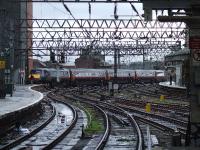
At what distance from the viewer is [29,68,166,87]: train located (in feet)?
265

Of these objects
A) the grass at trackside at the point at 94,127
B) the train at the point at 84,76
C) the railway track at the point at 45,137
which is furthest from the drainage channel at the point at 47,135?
the train at the point at 84,76

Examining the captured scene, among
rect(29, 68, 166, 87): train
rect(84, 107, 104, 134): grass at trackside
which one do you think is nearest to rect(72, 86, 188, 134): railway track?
rect(84, 107, 104, 134): grass at trackside

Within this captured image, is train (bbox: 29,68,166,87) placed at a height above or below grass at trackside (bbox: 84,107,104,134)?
above

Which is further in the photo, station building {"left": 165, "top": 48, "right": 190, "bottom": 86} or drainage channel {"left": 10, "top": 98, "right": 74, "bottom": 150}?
drainage channel {"left": 10, "top": 98, "right": 74, "bottom": 150}

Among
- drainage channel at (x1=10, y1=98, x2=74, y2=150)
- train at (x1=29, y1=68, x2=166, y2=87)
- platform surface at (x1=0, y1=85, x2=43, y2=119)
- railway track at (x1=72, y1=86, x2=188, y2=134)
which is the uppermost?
train at (x1=29, y1=68, x2=166, y2=87)

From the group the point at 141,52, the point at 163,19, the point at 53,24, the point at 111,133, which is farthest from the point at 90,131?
the point at 141,52

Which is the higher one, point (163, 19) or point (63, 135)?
point (163, 19)

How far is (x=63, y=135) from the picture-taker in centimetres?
2039

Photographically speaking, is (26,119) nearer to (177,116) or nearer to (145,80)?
(177,116)

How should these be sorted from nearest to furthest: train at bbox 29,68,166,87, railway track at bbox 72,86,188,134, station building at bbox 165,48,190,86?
station building at bbox 165,48,190,86 < railway track at bbox 72,86,188,134 < train at bbox 29,68,166,87

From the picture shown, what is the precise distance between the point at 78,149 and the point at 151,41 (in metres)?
57.3

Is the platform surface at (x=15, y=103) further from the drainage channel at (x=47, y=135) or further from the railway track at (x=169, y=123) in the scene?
the railway track at (x=169, y=123)

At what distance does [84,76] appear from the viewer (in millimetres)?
86062

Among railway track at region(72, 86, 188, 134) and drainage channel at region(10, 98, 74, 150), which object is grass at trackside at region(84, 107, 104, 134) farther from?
railway track at region(72, 86, 188, 134)
